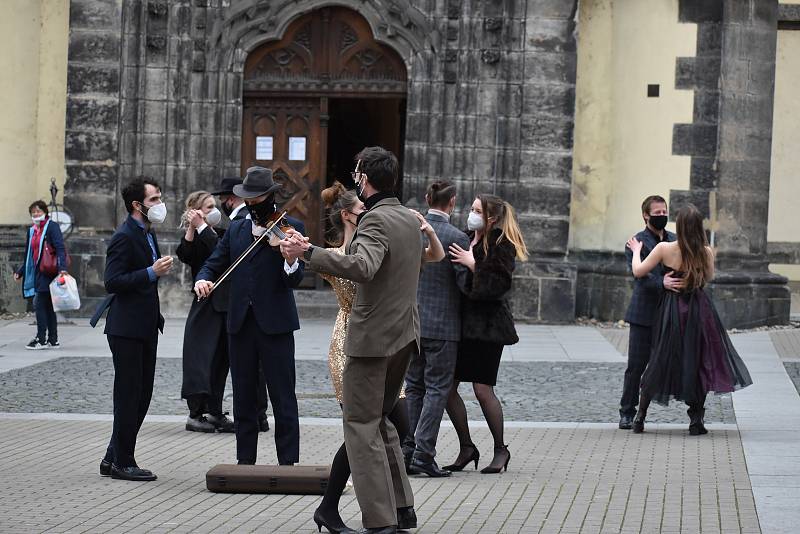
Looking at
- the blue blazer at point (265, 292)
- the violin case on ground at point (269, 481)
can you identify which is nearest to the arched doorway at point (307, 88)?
the blue blazer at point (265, 292)

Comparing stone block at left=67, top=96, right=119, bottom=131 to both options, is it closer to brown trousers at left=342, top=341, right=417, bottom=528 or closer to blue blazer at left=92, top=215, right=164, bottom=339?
blue blazer at left=92, top=215, right=164, bottom=339

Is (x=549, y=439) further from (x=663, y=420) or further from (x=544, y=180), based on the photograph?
(x=544, y=180)

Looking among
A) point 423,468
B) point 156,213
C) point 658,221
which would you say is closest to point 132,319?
point 156,213

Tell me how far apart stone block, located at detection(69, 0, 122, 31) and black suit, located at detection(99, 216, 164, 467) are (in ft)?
36.9

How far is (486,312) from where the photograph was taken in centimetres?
922

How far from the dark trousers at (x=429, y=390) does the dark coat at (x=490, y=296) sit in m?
0.18

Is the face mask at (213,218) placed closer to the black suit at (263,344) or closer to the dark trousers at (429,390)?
the black suit at (263,344)

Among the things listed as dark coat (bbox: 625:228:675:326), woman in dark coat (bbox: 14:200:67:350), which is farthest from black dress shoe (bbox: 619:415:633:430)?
woman in dark coat (bbox: 14:200:67:350)

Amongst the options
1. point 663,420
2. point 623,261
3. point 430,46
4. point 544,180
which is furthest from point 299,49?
point 663,420

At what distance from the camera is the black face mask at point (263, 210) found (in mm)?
8438

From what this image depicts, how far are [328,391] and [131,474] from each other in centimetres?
450

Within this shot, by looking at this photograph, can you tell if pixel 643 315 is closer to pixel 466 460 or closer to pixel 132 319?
pixel 466 460

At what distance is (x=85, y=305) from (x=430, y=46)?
569cm

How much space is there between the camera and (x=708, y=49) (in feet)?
64.5
